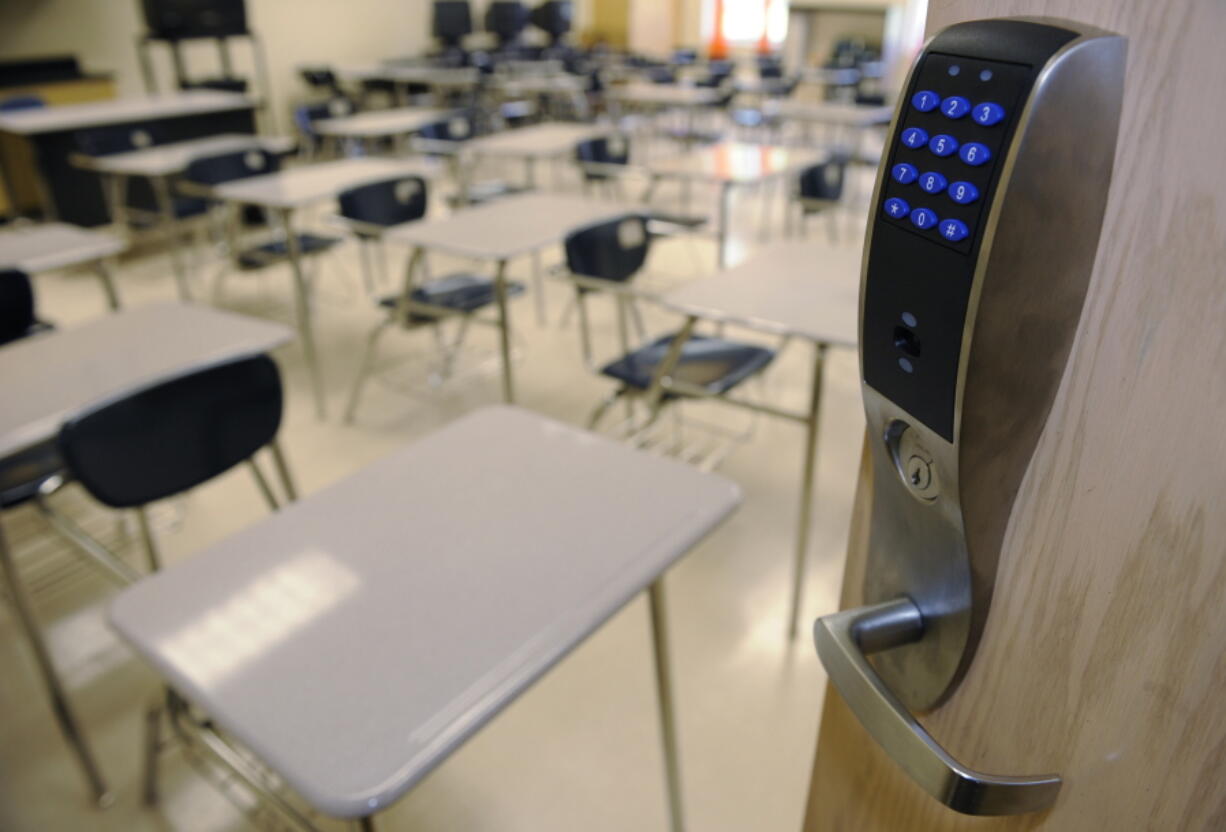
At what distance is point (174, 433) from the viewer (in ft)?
4.77

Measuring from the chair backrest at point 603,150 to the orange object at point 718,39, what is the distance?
330 inches

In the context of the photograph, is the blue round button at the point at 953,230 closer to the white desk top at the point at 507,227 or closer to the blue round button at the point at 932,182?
the blue round button at the point at 932,182

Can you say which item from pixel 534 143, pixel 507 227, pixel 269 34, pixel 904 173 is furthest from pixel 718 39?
pixel 904 173

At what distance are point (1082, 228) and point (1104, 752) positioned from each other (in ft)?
0.89

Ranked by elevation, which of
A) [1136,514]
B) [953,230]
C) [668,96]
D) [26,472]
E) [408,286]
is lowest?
[26,472]

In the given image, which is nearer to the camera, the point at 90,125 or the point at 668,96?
the point at 90,125

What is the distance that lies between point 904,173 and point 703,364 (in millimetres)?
1880

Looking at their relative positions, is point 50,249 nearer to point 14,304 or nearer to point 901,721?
point 14,304

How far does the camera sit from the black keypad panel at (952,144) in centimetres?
33

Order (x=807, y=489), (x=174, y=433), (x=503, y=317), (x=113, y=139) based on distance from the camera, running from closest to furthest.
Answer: (x=174, y=433)
(x=807, y=489)
(x=503, y=317)
(x=113, y=139)

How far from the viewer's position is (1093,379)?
369 millimetres

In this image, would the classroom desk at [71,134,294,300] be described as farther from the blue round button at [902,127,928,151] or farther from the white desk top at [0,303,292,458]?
→ the blue round button at [902,127,928,151]

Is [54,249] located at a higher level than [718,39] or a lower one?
lower

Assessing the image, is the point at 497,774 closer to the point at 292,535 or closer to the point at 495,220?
the point at 292,535
